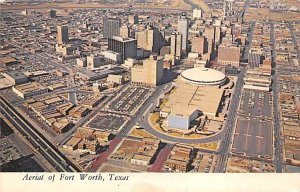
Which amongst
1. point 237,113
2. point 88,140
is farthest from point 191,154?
point 237,113

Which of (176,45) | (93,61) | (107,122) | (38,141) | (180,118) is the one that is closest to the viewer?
(38,141)

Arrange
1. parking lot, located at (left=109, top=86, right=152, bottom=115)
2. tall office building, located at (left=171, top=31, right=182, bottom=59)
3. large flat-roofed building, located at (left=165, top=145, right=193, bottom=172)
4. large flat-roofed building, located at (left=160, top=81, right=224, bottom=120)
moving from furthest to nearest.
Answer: tall office building, located at (left=171, top=31, right=182, bottom=59) → parking lot, located at (left=109, top=86, right=152, bottom=115) → large flat-roofed building, located at (left=160, top=81, right=224, bottom=120) → large flat-roofed building, located at (left=165, top=145, right=193, bottom=172)

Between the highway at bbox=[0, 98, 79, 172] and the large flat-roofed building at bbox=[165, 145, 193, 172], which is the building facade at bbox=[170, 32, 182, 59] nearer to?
the highway at bbox=[0, 98, 79, 172]

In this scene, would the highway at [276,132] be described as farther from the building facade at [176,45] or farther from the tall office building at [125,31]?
the tall office building at [125,31]

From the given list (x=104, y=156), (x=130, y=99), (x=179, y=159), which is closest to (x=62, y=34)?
(x=130, y=99)

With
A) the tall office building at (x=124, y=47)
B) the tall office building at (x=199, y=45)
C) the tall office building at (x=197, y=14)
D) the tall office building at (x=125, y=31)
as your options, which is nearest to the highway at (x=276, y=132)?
the tall office building at (x=199, y=45)

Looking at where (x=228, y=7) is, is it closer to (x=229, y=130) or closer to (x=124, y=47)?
(x=124, y=47)

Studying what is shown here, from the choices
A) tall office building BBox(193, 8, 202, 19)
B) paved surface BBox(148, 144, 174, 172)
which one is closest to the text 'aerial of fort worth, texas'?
paved surface BBox(148, 144, 174, 172)
